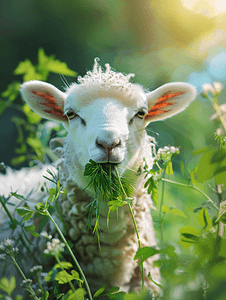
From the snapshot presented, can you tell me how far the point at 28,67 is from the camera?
181 centimetres

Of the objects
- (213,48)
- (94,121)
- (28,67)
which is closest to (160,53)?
(213,48)

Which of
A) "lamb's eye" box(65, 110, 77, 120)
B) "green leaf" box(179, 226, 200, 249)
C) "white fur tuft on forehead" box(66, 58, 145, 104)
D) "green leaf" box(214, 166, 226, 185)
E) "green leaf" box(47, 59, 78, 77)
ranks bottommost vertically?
"green leaf" box(179, 226, 200, 249)

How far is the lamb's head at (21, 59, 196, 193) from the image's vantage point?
1.00 metres

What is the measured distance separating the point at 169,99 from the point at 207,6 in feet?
1.93

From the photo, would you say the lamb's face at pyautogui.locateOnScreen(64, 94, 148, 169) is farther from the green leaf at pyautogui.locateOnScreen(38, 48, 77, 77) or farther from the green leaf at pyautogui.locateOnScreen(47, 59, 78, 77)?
the green leaf at pyautogui.locateOnScreen(38, 48, 77, 77)

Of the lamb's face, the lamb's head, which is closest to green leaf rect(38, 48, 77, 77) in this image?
the lamb's head

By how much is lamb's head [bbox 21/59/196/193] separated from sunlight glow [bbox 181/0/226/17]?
0.41 metres

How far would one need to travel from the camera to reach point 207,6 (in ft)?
4.54

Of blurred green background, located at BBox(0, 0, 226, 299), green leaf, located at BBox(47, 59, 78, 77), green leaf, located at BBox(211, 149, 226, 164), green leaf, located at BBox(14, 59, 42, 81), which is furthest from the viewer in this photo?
blurred green background, located at BBox(0, 0, 226, 299)

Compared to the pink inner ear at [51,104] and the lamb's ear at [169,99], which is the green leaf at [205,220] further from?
the pink inner ear at [51,104]

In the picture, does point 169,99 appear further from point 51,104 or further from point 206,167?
point 206,167

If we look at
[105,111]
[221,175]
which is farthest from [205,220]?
[105,111]

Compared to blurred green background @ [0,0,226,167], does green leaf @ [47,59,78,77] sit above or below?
below

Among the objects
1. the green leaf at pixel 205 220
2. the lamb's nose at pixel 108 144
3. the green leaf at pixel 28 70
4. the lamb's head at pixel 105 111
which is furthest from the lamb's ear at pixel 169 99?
the green leaf at pixel 28 70
